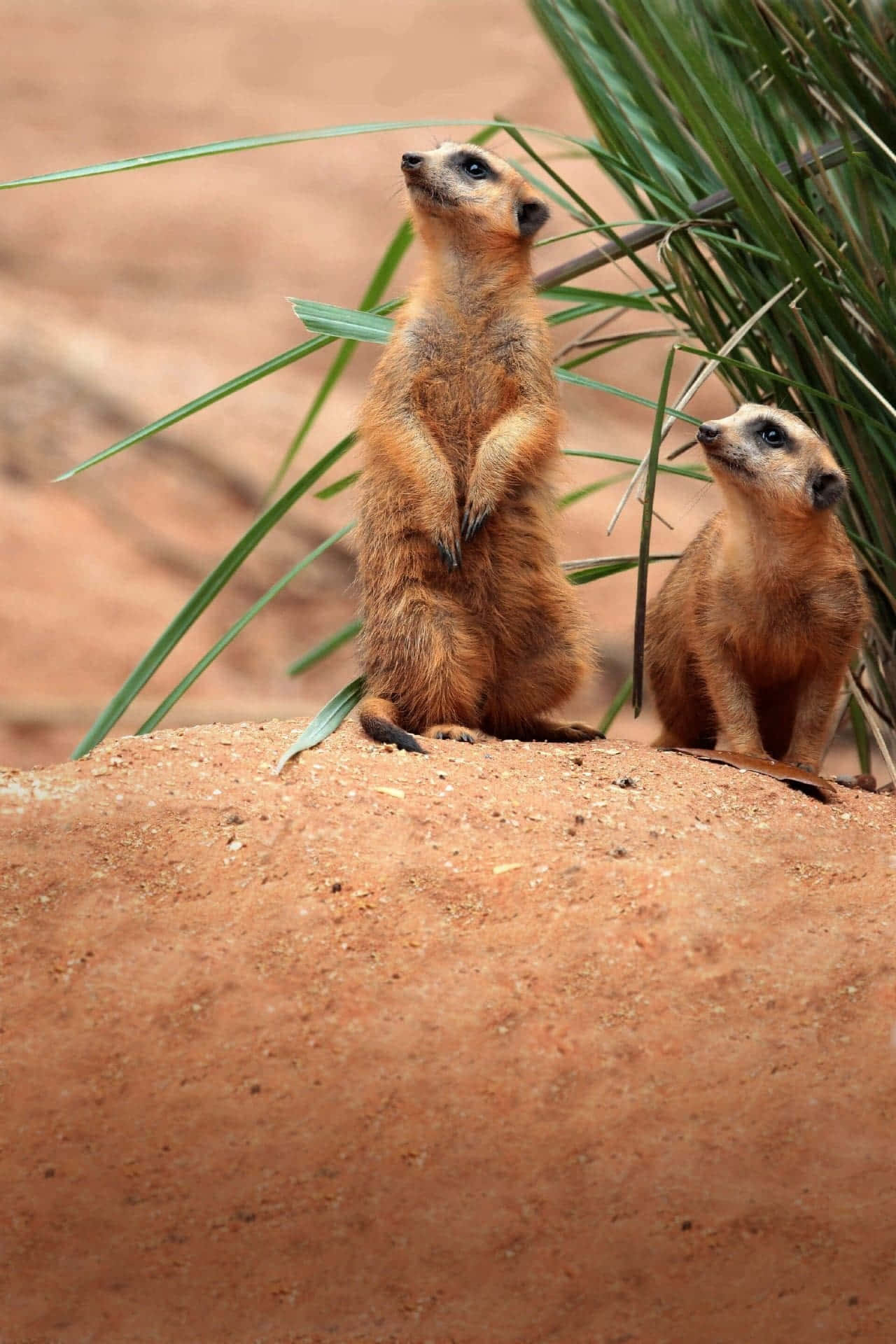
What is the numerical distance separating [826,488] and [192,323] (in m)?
5.56

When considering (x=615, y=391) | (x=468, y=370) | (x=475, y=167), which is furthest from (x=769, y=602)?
(x=475, y=167)

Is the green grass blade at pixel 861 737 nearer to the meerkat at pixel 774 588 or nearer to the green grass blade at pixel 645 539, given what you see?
the meerkat at pixel 774 588

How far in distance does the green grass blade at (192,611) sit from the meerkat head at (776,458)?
68 cm

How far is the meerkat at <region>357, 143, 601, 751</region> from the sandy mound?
1.54 feet

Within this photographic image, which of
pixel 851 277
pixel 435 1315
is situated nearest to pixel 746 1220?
pixel 435 1315

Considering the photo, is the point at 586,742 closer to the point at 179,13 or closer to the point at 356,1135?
the point at 356,1135

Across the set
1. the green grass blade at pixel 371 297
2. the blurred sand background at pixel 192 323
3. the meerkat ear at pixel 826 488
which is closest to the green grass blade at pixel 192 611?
the green grass blade at pixel 371 297

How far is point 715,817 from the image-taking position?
1959 millimetres

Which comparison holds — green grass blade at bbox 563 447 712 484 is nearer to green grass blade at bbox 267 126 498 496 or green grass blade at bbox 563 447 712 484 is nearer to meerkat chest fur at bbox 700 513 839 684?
meerkat chest fur at bbox 700 513 839 684

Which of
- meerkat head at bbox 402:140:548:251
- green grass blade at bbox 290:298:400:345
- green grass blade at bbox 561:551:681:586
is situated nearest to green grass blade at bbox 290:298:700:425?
green grass blade at bbox 290:298:400:345

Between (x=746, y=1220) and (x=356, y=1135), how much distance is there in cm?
39

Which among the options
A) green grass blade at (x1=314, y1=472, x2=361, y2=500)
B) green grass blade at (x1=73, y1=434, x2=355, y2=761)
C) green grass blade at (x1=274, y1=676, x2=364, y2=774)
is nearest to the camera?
green grass blade at (x1=274, y1=676, x2=364, y2=774)

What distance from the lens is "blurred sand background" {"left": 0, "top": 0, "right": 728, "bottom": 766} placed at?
6848 millimetres

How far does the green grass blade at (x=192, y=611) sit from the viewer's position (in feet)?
7.55
